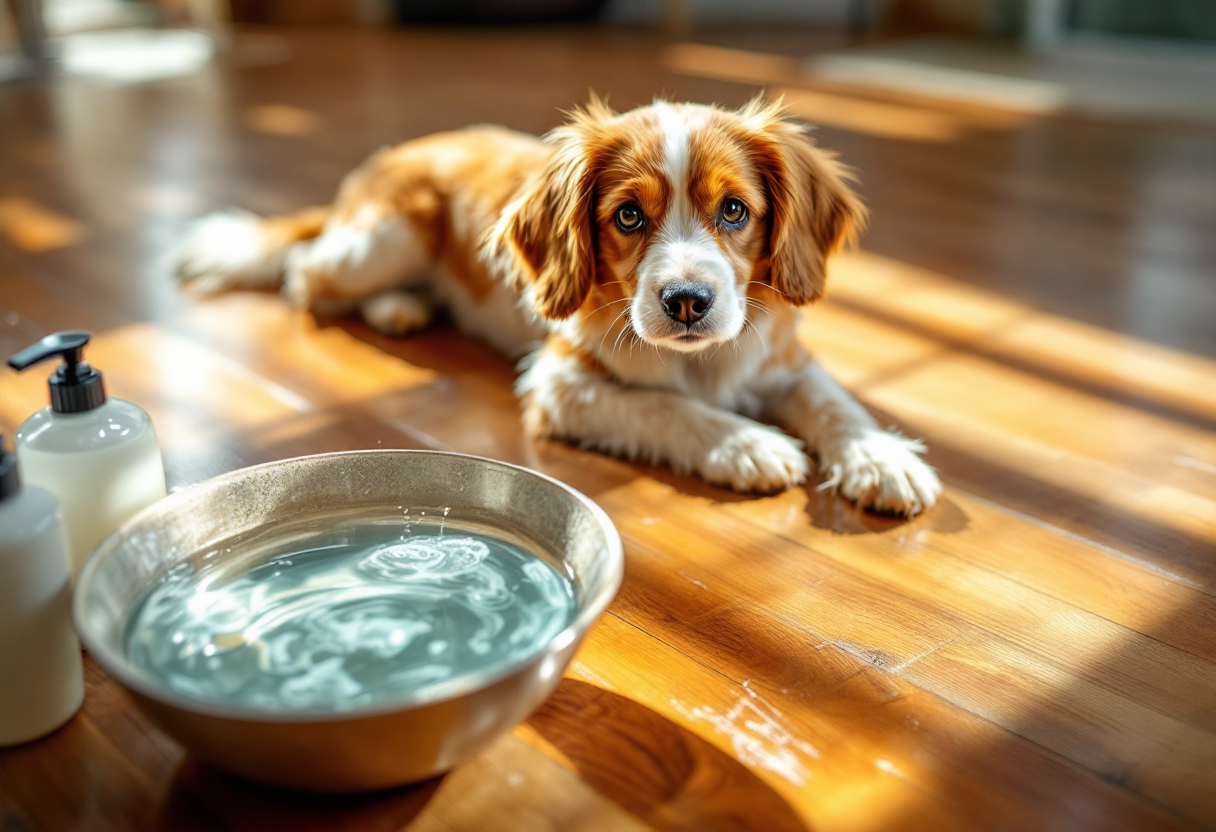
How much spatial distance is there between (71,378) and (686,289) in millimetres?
957

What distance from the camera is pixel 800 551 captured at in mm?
1982

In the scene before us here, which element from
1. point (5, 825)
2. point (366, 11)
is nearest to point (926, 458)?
point (5, 825)

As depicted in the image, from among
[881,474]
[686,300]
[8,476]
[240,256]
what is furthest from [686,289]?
[240,256]

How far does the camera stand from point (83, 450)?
150cm

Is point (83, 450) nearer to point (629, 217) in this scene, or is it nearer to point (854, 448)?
point (629, 217)

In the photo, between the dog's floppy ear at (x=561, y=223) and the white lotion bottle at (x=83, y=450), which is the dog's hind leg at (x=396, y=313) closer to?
the dog's floppy ear at (x=561, y=223)

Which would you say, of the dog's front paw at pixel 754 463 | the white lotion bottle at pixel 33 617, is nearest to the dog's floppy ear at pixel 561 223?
the dog's front paw at pixel 754 463

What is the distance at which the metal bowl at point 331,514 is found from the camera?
3.95ft

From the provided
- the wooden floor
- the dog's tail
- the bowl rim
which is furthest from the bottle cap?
the dog's tail

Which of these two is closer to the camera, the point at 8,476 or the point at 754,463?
the point at 8,476

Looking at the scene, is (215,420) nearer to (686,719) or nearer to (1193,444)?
(686,719)

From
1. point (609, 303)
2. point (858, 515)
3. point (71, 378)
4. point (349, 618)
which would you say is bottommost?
point (858, 515)

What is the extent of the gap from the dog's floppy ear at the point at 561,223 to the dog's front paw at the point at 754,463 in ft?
1.28

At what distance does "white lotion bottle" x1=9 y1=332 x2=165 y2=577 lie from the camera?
1.49 metres
